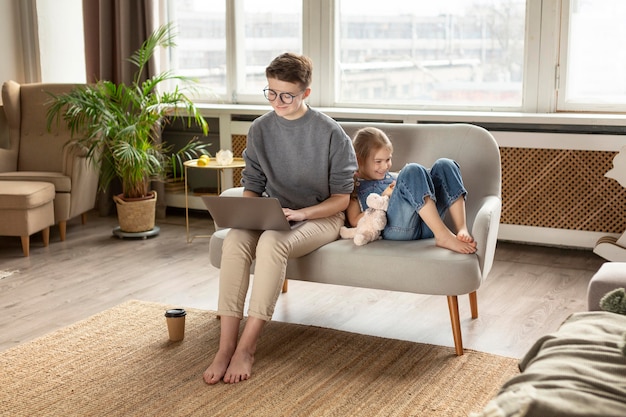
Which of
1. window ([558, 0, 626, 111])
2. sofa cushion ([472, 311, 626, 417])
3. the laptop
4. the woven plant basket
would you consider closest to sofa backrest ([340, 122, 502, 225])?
the laptop

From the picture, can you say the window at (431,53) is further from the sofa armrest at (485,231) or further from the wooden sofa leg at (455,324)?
the wooden sofa leg at (455,324)

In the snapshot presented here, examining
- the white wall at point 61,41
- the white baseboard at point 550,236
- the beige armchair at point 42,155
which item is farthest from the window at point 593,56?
the white wall at point 61,41

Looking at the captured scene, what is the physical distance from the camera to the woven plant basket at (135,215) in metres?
4.93

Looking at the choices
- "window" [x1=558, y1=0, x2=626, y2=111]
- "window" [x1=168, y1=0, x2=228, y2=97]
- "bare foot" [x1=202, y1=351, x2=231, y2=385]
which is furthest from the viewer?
"window" [x1=168, y1=0, x2=228, y2=97]

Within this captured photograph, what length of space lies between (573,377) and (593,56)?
319 centimetres

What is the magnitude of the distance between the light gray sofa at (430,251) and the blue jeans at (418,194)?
52mm

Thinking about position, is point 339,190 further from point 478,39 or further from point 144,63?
point 144,63

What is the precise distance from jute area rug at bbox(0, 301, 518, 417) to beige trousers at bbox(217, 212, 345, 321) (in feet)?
0.72

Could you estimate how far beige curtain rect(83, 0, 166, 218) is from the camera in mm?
5430

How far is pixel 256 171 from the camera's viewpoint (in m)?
3.20

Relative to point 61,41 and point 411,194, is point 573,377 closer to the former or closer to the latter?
point 411,194

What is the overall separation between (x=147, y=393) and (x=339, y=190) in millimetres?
1024

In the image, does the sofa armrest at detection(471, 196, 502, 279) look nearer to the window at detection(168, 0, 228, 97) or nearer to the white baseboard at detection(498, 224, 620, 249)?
the white baseboard at detection(498, 224, 620, 249)

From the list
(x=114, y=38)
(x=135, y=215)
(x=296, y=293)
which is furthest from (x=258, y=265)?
(x=114, y=38)
